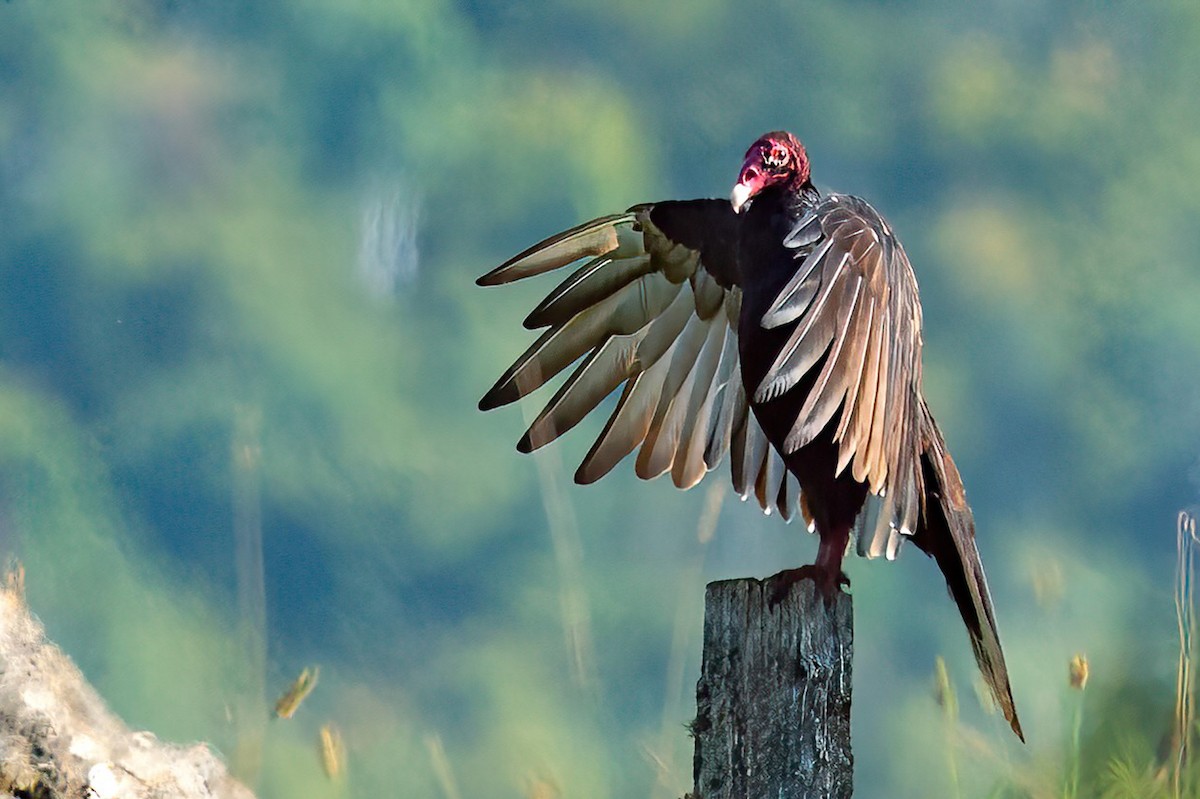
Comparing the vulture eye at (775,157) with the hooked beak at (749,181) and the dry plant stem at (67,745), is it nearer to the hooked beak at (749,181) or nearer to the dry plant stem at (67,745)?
the hooked beak at (749,181)

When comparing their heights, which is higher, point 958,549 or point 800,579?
point 958,549

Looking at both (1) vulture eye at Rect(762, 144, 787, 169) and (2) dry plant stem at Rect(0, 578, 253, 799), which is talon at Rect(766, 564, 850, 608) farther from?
(2) dry plant stem at Rect(0, 578, 253, 799)

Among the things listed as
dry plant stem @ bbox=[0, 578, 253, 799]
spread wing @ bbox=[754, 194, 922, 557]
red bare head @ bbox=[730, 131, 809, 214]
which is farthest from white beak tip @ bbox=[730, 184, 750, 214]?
dry plant stem @ bbox=[0, 578, 253, 799]

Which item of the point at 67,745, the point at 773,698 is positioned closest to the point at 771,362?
the point at 773,698

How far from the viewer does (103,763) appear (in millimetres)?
2182

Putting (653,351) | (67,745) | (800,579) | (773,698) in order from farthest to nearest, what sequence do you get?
(653,351) → (67,745) → (800,579) → (773,698)

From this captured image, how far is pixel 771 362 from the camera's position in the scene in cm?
217

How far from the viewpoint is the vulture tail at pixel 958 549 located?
2211 millimetres

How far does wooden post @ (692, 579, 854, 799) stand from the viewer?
64.8 inches

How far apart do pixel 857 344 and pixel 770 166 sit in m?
0.51

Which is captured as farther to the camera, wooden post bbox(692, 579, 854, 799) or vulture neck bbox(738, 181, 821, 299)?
vulture neck bbox(738, 181, 821, 299)

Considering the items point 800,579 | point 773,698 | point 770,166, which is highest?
point 770,166

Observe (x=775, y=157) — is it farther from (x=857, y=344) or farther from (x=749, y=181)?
(x=857, y=344)

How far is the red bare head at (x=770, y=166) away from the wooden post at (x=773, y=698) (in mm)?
788
